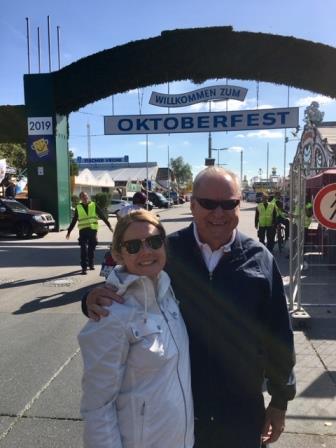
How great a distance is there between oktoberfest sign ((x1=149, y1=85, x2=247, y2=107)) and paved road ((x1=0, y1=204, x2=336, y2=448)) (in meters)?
10.4

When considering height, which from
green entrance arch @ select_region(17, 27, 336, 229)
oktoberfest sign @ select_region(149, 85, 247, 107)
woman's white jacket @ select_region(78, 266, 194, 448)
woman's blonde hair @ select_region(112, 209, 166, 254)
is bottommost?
woman's white jacket @ select_region(78, 266, 194, 448)

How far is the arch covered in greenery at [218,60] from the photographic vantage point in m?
16.4

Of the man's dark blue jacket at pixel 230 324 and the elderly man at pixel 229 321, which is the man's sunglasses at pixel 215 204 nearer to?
the elderly man at pixel 229 321

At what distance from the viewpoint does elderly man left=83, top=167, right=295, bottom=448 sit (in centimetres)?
199

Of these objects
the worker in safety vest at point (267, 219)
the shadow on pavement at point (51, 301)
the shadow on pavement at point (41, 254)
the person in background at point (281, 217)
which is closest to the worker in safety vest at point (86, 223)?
the shadow on pavement at point (41, 254)

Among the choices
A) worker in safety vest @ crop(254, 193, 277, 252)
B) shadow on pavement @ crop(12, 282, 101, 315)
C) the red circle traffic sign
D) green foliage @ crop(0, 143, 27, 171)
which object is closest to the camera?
the red circle traffic sign

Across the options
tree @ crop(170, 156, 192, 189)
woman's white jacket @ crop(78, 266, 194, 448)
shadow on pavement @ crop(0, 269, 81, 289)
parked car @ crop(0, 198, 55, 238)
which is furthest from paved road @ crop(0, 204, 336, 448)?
tree @ crop(170, 156, 192, 189)

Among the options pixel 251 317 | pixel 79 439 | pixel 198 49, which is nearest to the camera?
pixel 251 317

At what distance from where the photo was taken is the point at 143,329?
5.49 ft

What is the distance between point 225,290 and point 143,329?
492 mm

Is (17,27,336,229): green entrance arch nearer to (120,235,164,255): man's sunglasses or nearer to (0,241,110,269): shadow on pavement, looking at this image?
(0,241,110,269): shadow on pavement

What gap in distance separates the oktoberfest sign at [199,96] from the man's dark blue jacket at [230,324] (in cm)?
1572

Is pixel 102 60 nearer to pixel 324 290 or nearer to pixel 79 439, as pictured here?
pixel 324 290

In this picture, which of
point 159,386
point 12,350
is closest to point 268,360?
point 159,386
